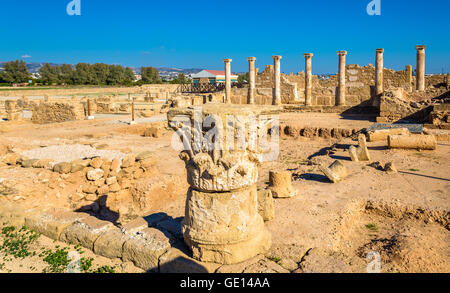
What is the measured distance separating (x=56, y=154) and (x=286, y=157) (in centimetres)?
749

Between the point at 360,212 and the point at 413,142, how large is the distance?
4943mm

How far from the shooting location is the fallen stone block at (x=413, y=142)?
31.6 feet

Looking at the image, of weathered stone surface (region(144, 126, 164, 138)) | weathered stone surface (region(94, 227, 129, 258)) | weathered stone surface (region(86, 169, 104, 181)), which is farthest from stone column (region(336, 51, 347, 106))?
weathered stone surface (region(94, 227, 129, 258))

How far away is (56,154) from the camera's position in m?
10.5

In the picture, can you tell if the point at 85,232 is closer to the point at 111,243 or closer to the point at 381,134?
the point at 111,243

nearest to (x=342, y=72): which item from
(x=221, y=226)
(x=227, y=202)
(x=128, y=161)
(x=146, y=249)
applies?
(x=128, y=161)

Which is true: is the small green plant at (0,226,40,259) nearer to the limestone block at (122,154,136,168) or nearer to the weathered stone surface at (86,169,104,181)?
the weathered stone surface at (86,169,104,181)

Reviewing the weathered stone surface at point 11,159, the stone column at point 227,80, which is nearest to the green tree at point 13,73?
the stone column at point 227,80

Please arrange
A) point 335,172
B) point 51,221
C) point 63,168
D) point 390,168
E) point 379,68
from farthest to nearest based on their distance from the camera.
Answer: point 379,68 < point 63,168 < point 390,168 < point 335,172 < point 51,221

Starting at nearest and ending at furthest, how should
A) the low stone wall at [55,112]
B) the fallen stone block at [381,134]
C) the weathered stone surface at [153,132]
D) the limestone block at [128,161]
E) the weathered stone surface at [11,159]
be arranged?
1. the limestone block at [128,161]
2. the weathered stone surface at [11,159]
3. the fallen stone block at [381,134]
4. the weathered stone surface at [153,132]
5. the low stone wall at [55,112]

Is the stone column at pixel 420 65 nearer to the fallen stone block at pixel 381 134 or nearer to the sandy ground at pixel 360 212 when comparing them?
the fallen stone block at pixel 381 134

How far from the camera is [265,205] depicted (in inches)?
209

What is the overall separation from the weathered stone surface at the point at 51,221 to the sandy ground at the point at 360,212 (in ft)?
2.80
